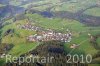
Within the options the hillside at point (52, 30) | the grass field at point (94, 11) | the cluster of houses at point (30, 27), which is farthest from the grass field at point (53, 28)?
the grass field at point (94, 11)

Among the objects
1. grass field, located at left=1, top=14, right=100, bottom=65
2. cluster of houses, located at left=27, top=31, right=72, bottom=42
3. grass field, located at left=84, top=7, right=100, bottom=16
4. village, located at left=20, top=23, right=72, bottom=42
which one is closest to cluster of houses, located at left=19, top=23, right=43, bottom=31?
village, located at left=20, top=23, right=72, bottom=42

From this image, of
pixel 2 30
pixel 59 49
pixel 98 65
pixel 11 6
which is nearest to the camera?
pixel 98 65

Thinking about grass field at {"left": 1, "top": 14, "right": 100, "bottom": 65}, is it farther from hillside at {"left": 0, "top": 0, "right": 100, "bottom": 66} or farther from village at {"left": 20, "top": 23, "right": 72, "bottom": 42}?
village at {"left": 20, "top": 23, "right": 72, "bottom": 42}

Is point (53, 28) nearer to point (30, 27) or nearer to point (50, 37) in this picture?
point (30, 27)

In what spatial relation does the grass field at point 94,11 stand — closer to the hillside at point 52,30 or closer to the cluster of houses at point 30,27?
the hillside at point 52,30

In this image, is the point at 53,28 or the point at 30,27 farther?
the point at 30,27

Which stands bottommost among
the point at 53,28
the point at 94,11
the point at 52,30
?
the point at 94,11

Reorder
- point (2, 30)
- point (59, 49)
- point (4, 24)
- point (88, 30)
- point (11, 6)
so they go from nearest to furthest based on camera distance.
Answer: point (59, 49)
point (88, 30)
point (2, 30)
point (4, 24)
point (11, 6)

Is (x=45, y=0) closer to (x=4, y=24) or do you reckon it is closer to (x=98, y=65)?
(x=4, y=24)

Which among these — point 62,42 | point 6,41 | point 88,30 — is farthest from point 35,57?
point 88,30

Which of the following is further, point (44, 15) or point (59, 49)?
point (44, 15)

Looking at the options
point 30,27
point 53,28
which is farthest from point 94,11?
point 30,27
